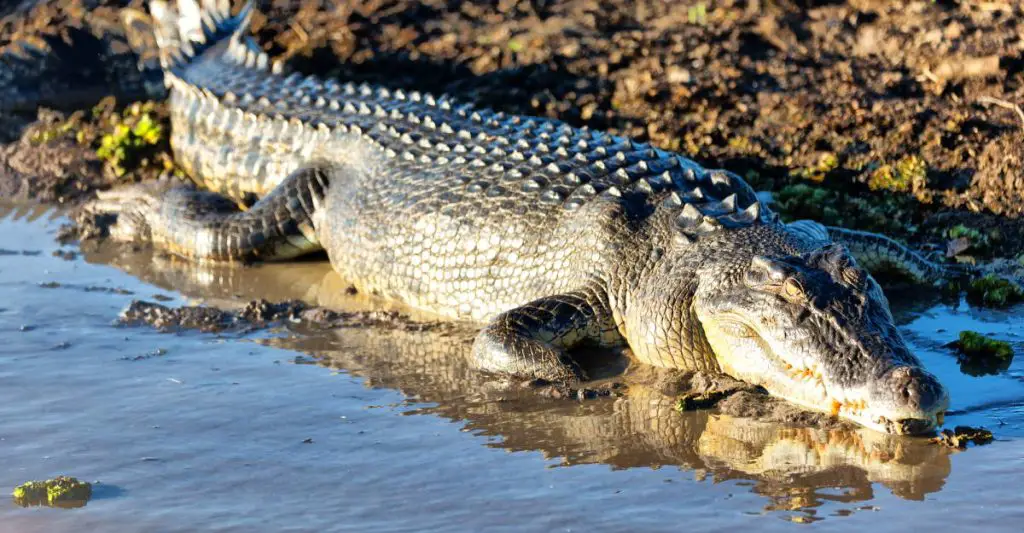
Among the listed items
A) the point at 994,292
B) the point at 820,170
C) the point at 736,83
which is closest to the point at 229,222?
the point at 820,170

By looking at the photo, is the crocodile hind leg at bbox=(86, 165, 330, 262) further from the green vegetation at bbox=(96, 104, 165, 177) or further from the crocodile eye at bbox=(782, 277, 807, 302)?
the crocodile eye at bbox=(782, 277, 807, 302)

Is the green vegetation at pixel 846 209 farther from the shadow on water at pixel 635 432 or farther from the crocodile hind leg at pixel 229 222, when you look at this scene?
the crocodile hind leg at pixel 229 222

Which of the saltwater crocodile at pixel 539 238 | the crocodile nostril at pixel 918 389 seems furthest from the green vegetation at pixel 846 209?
the crocodile nostril at pixel 918 389

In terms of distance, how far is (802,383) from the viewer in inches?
179

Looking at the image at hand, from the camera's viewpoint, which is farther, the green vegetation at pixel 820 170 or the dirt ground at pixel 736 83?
the green vegetation at pixel 820 170

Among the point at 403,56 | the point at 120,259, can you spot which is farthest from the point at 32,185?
the point at 403,56

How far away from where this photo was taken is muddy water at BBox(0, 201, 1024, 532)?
153 inches

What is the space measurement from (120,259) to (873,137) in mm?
4923

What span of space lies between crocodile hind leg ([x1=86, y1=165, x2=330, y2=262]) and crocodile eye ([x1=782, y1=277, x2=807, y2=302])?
10.8ft

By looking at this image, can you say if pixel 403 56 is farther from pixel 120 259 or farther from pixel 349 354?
pixel 349 354

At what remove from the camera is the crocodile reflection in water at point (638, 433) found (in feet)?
13.3

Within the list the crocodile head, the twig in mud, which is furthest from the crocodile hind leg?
the twig in mud

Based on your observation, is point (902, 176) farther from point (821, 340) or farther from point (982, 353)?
point (821, 340)

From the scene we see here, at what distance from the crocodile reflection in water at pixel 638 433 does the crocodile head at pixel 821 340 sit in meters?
0.15
